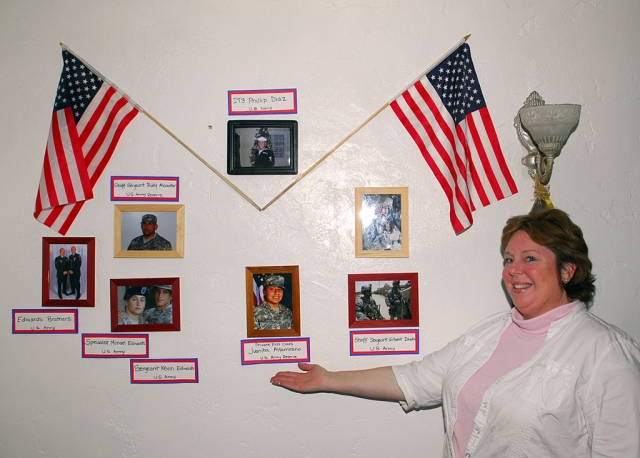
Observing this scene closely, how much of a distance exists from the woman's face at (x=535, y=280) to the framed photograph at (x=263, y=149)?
3.43 feet

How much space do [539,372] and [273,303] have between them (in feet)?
3.72

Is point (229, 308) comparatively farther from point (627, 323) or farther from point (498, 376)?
point (627, 323)

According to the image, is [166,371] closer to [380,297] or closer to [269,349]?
[269,349]

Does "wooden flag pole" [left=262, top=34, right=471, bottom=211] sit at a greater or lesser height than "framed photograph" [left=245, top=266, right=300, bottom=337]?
greater

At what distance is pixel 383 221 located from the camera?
7.60 feet

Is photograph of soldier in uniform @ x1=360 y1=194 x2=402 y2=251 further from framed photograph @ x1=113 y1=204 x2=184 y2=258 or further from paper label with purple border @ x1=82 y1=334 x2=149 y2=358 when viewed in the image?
paper label with purple border @ x1=82 y1=334 x2=149 y2=358

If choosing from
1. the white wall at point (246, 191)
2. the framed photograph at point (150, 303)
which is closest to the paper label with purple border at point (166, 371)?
the white wall at point (246, 191)

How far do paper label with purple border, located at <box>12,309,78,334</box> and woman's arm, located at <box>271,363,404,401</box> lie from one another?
96cm

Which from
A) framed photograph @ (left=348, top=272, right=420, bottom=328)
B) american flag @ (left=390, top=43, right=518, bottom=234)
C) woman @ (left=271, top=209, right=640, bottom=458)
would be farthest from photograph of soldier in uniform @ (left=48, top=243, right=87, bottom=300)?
american flag @ (left=390, top=43, right=518, bottom=234)

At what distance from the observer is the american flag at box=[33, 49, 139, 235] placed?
226 centimetres

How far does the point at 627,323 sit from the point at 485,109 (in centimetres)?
121

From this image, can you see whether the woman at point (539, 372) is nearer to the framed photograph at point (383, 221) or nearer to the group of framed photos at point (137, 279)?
the framed photograph at point (383, 221)

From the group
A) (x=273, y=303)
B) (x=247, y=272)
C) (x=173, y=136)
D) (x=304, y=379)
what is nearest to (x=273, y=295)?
(x=273, y=303)

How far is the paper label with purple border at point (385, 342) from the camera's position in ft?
7.60
